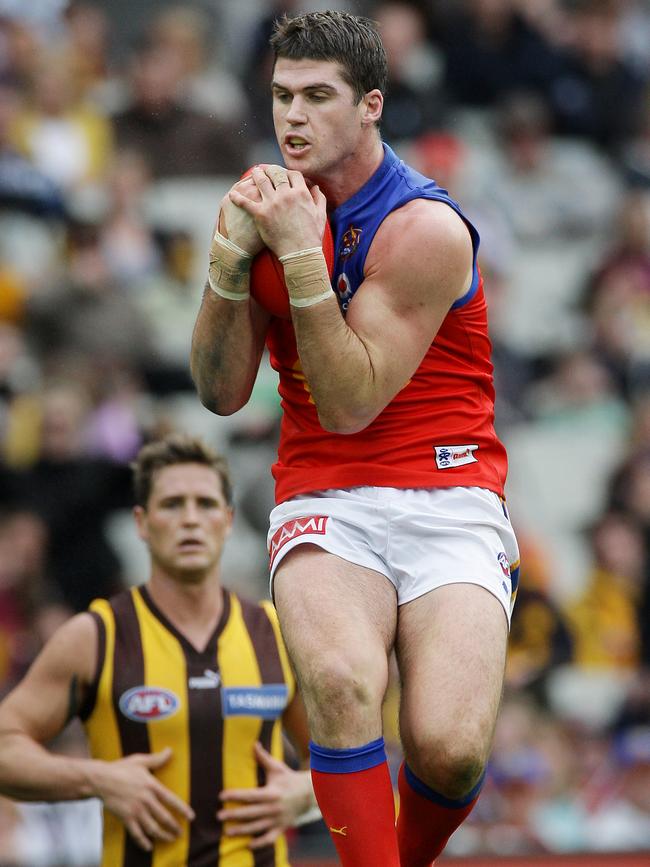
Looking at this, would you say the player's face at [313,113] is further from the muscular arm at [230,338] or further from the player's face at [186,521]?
the player's face at [186,521]

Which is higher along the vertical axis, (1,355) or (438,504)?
(1,355)

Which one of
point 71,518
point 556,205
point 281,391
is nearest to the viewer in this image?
point 281,391

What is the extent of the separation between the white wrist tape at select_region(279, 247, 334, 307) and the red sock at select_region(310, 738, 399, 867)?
43.2 inches

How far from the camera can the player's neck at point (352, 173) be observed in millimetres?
4109

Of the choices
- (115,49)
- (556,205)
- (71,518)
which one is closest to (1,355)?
(71,518)

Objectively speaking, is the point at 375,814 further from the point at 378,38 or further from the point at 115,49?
the point at 115,49

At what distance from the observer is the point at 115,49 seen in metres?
10.7

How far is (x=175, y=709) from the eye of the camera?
529 cm

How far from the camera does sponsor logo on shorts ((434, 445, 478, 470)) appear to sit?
4.13m

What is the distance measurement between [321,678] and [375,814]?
0.36 m

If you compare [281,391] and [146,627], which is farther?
[146,627]

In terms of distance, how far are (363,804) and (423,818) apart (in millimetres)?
376

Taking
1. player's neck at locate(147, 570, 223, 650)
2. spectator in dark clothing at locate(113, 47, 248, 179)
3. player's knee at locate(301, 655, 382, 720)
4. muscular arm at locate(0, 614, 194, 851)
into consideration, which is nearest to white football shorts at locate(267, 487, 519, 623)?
player's knee at locate(301, 655, 382, 720)

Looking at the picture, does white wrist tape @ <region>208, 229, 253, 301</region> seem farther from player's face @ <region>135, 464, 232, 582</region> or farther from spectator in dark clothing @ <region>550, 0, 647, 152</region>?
spectator in dark clothing @ <region>550, 0, 647, 152</region>
